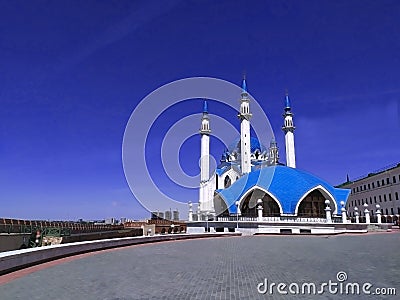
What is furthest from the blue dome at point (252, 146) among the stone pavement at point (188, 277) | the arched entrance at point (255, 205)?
the stone pavement at point (188, 277)

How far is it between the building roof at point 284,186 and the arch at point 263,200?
342mm

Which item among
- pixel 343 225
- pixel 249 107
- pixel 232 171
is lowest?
pixel 343 225

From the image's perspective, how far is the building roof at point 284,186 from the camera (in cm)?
4159

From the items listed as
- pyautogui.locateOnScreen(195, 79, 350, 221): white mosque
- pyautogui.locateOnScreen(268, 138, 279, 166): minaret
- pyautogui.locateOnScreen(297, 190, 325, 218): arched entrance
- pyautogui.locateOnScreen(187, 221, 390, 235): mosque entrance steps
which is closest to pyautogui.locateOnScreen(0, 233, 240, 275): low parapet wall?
pyautogui.locateOnScreen(187, 221, 390, 235): mosque entrance steps

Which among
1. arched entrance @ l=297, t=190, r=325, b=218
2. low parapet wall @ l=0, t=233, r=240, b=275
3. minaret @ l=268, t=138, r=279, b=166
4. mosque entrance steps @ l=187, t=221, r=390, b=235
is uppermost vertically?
minaret @ l=268, t=138, r=279, b=166

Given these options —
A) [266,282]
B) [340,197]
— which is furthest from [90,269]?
[340,197]

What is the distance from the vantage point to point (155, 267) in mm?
9156

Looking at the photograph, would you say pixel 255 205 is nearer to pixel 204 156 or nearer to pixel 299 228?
pixel 299 228

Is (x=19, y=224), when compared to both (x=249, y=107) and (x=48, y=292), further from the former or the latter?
(x=249, y=107)

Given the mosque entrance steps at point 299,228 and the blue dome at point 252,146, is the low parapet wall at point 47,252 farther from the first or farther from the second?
the blue dome at point 252,146

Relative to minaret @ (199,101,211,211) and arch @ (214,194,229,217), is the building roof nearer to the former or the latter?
arch @ (214,194,229,217)

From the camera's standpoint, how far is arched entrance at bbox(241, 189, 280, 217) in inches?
1682

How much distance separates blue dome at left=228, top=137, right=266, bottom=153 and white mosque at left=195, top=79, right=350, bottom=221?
1.55 m

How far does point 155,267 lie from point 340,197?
41.3 metres
